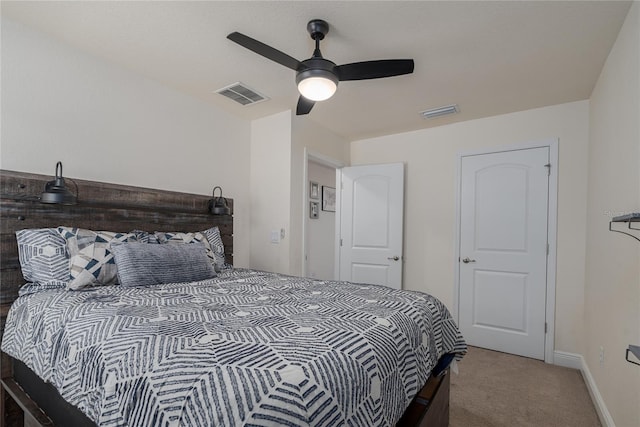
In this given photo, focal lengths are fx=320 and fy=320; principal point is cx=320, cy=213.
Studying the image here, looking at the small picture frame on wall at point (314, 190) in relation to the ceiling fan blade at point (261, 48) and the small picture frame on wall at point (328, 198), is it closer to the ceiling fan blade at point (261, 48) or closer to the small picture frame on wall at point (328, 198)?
the small picture frame on wall at point (328, 198)

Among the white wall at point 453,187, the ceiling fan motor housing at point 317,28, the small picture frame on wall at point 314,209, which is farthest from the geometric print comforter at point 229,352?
the small picture frame on wall at point 314,209

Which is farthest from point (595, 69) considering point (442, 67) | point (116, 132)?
point (116, 132)

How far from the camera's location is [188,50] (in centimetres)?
223

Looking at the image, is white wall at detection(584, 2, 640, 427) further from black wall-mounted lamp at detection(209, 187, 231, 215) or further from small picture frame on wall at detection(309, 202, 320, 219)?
small picture frame on wall at detection(309, 202, 320, 219)

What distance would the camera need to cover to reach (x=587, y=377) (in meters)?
2.57

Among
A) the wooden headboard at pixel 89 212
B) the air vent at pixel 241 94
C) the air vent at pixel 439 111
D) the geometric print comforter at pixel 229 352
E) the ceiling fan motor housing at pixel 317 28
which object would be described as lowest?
the geometric print comforter at pixel 229 352

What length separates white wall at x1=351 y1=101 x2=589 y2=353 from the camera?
294 cm

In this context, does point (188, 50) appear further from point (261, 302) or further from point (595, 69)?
point (595, 69)

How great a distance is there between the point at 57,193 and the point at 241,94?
1.63 metres

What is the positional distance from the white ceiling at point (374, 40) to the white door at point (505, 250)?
0.72 metres

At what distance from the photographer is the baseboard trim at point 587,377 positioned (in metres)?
1.98

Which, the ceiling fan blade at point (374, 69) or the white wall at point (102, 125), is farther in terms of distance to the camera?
the white wall at point (102, 125)

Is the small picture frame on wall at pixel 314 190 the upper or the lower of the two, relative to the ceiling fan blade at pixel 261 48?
lower

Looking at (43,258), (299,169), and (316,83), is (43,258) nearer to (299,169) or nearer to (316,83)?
(316,83)
